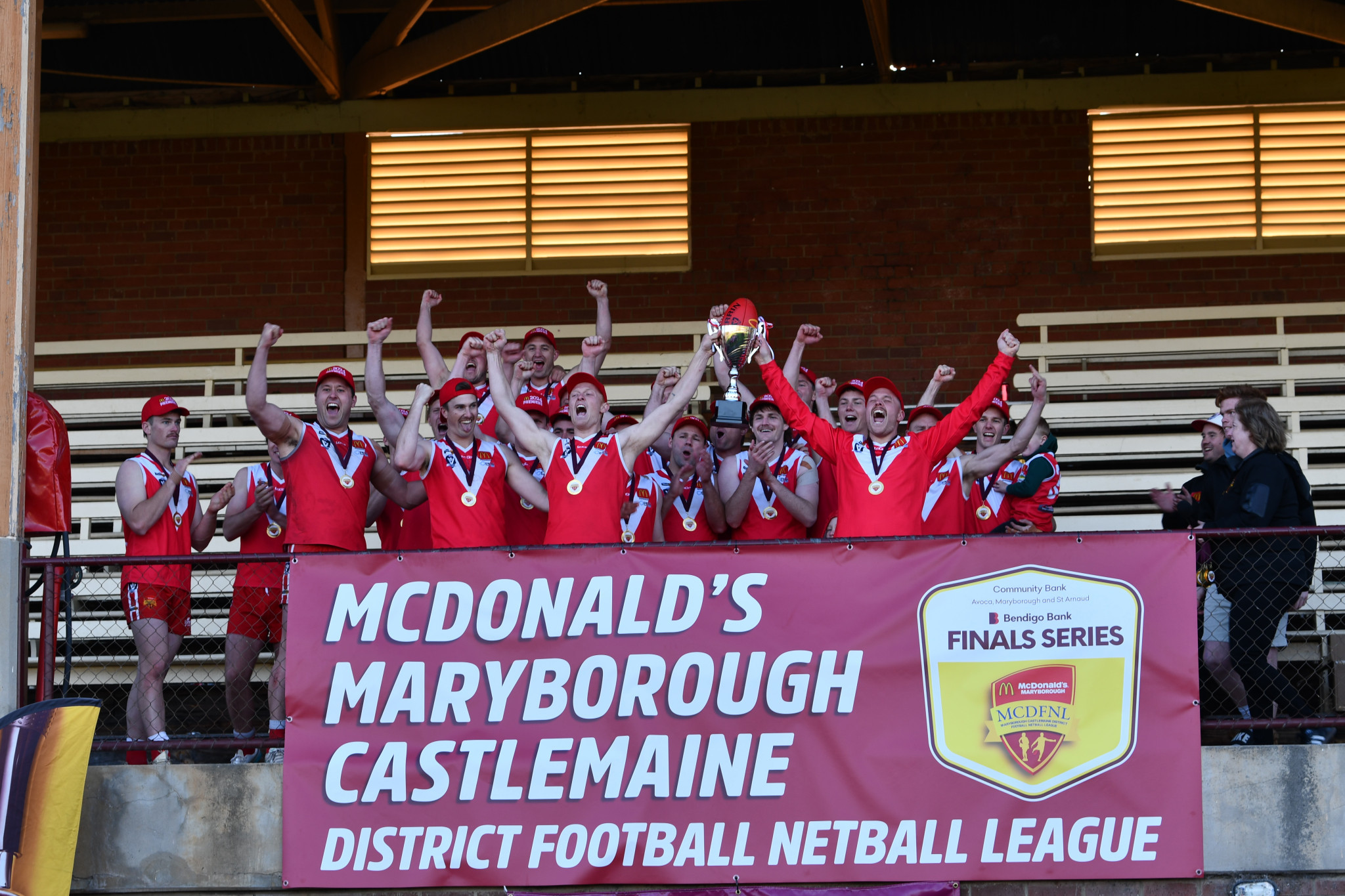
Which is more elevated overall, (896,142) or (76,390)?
(896,142)

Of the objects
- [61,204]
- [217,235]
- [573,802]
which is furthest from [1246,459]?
[61,204]

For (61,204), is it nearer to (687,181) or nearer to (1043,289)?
(687,181)

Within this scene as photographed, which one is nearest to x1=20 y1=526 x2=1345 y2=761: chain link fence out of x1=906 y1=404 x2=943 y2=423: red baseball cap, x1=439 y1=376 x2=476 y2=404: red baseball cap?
x1=439 y1=376 x2=476 y2=404: red baseball cap

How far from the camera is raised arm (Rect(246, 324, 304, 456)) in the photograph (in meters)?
6.80

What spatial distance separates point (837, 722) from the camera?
582 cm

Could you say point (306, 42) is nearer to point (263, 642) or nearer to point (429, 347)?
point (429, 347)

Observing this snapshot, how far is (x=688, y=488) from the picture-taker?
294 inches

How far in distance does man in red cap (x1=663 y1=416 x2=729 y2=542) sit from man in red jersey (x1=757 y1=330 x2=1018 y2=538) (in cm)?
76

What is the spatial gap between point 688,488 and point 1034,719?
235 cm

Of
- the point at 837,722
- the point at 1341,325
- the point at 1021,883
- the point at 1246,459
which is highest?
the point at 1341,325

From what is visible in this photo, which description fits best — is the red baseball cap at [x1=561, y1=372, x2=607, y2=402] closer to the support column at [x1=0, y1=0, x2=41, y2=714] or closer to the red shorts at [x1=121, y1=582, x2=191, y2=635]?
the red shorts at [x1=121, y1=582, x2=191, y2=635]

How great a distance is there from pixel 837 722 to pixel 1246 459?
2.23m

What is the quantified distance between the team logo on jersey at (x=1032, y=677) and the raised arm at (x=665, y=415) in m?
1.41

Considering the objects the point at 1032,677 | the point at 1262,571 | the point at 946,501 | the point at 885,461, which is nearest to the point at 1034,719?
the point at 1032,677
